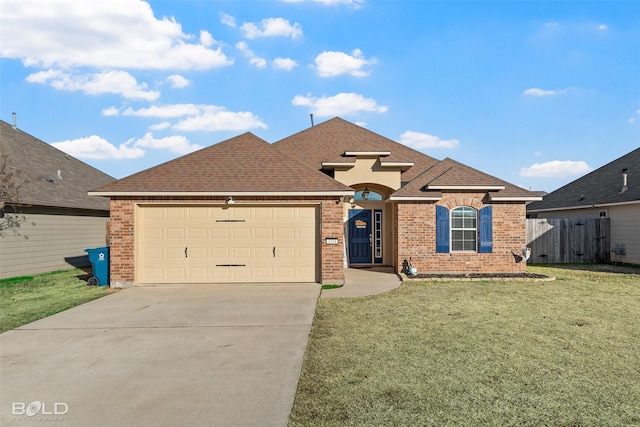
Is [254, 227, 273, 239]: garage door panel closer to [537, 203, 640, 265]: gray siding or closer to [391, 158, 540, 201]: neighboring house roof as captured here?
[391, 158, 540, 201]: neighboring house roof

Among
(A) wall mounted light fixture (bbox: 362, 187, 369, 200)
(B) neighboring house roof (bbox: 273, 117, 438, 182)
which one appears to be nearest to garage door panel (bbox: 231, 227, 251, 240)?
(B) neighboring house roof (bbox: 273, 117, 438, 182)

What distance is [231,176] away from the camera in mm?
12164

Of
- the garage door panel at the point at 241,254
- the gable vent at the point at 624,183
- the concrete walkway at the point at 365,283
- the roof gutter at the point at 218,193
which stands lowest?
the concrete walkway at the point at 365,283

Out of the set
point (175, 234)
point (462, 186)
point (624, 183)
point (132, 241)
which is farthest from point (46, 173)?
point (624, 183)

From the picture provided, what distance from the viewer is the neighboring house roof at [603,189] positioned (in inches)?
708

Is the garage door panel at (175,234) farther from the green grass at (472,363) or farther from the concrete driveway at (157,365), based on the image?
the green grass at (472,363)

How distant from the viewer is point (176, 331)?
7.18 m

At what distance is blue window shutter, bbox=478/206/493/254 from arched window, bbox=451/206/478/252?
0.20 meters

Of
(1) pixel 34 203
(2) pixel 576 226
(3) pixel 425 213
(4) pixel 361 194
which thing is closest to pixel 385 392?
(3) pixel 425 213

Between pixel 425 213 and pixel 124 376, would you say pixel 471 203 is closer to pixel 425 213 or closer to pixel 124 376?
pixel 425 213

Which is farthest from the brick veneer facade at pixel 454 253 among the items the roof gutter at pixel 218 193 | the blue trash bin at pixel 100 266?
the blue trash bin at pixel 100 266

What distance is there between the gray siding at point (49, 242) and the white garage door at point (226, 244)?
5625 millimetres

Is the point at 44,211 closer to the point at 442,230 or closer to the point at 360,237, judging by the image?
the point at 360,237

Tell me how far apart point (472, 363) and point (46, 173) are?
62.4 feet
